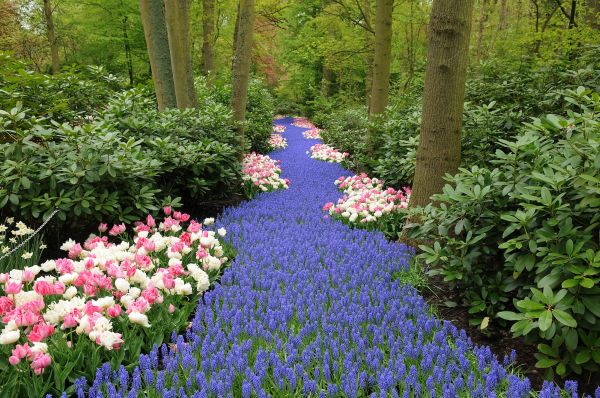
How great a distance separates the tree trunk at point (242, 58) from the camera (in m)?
7.21

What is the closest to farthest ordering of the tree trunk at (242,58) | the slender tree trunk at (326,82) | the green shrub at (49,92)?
the green shrub at (49,92) → the tree trunk at (242,58) → the slender tree trunk at (326,82)

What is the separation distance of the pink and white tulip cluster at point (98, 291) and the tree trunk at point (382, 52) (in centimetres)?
624

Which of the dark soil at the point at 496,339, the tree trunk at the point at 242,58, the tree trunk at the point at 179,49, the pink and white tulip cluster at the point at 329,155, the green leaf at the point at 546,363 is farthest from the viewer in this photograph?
the pink and white tulip cluster at the point at 329,155

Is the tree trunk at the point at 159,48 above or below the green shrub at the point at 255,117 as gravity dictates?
above

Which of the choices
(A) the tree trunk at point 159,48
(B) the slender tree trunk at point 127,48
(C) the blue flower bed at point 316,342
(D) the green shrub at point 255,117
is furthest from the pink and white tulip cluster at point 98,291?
(B) the slender tree trunk at point 127,48

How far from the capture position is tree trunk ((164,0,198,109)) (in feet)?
22.2

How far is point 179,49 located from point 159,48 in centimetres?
85

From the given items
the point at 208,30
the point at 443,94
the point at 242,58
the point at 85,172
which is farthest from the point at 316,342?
the point at 208,30

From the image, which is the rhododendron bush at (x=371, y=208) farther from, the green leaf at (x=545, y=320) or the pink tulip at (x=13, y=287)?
the pink tulip at (x=13, y=287)

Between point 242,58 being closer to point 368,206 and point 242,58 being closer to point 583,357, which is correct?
point 368,206

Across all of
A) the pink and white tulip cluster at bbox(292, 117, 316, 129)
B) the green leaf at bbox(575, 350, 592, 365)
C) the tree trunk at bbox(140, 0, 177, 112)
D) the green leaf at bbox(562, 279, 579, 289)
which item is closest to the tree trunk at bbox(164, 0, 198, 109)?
the tree trunk at bbox(140, 0, 177, 112)

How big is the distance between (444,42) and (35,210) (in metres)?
4.03

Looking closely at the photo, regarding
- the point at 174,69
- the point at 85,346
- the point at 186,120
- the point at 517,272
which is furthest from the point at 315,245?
the point at 174,69

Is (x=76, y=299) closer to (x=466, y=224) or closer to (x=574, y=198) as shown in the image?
(x=466, y=224)
